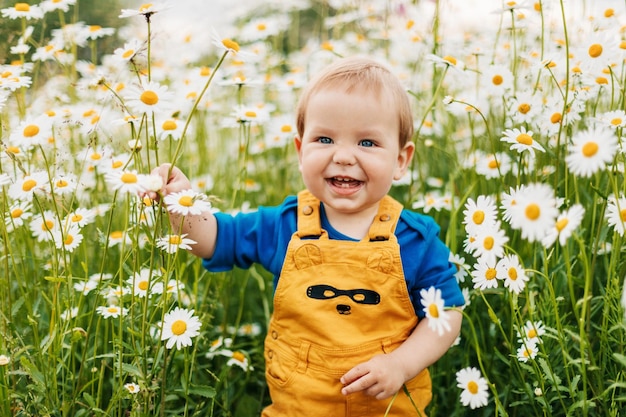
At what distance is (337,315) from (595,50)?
88 cm

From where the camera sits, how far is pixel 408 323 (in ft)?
4.87

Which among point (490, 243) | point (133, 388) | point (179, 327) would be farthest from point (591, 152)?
point (133, 388)

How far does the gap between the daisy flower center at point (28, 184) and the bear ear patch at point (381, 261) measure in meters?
0.72

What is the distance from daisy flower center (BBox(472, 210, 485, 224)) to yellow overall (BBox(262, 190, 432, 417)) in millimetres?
199

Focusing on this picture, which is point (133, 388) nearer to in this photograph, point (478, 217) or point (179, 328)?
point (179, 328)

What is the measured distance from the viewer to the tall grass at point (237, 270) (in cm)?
130

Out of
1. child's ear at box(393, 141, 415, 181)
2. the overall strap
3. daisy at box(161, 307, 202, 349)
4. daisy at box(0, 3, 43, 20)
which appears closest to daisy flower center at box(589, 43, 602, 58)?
child's ear at box(393, 141, 415, 181)

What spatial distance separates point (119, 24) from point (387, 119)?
2909 millimetres

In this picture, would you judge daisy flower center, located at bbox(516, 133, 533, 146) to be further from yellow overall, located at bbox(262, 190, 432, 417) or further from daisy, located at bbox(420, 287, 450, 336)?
daisy, located at bbox(420, 287, 450, 336)

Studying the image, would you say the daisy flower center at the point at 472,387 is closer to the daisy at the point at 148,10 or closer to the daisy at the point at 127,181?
the daisy at the point at 127,181

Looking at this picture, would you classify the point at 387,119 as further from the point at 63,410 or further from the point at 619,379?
the point at 63,410

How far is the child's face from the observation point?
142 cm

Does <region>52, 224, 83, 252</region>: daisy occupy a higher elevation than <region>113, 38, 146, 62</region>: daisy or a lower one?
lower

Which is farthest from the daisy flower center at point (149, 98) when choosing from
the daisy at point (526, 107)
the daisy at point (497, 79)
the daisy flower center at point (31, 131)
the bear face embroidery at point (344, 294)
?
the daisy at point (497, 79)
